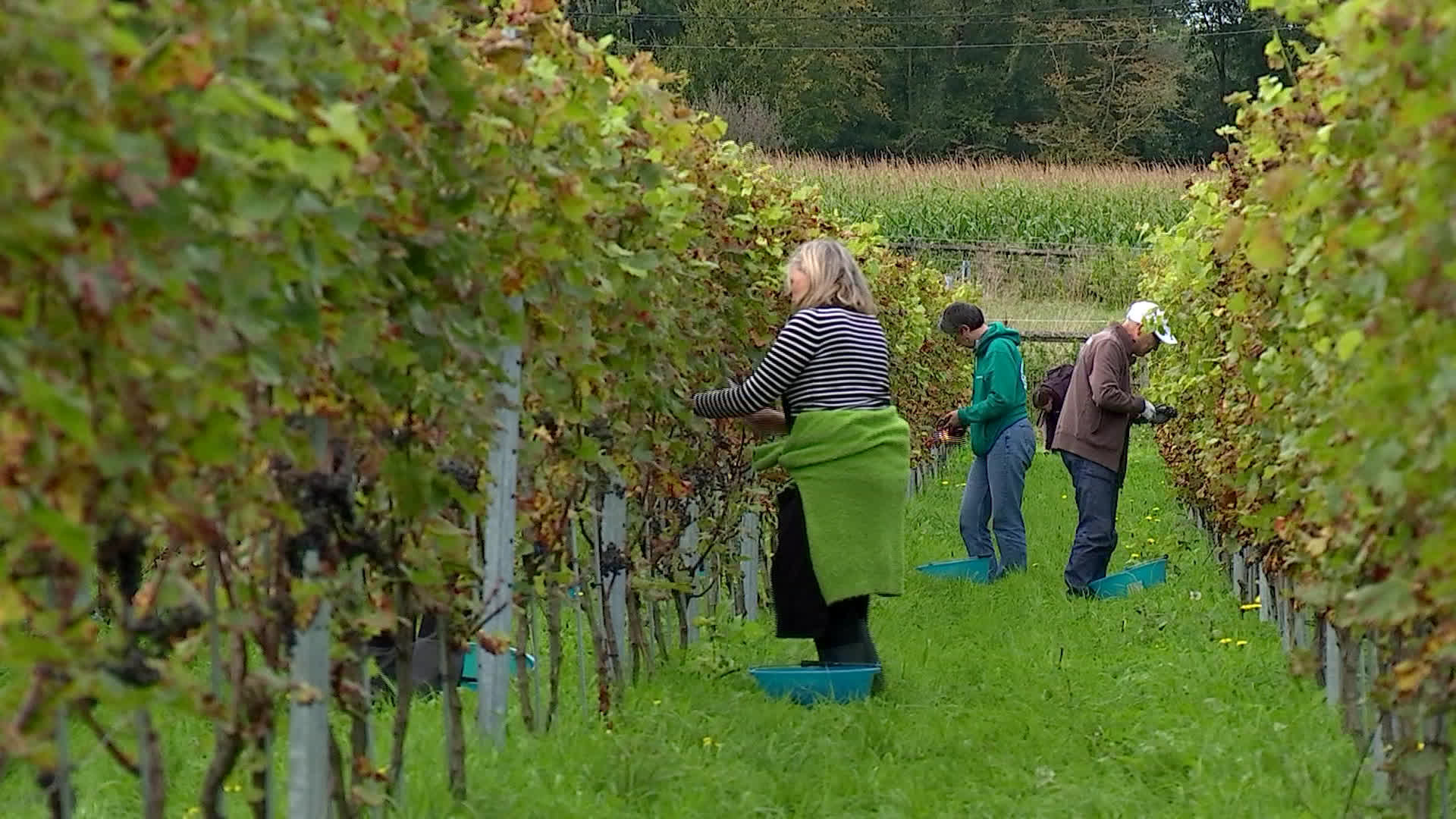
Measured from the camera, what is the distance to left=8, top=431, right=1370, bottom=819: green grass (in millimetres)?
5203

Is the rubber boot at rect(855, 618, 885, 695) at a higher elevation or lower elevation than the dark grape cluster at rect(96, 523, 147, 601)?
lower

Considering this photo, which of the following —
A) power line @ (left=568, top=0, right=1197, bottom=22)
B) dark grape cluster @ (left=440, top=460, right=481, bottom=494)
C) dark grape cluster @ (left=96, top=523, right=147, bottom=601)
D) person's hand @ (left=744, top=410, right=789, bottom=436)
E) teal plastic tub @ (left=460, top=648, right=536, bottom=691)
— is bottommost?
teal plastic tub @ (left=460, top=648, right=536, bottom=691)

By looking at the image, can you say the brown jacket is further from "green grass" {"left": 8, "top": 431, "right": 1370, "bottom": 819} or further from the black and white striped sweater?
the black and white striped sweater

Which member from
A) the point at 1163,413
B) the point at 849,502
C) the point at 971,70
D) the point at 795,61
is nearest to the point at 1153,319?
the point at 1163,413

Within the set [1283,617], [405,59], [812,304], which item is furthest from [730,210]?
[405,59]

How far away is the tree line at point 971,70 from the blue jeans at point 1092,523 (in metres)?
45.1

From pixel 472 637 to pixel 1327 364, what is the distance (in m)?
2.01

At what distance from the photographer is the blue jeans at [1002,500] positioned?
1130 centimetres

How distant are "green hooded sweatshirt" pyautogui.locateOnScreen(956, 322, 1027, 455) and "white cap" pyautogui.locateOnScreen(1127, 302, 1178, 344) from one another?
95 centimetres

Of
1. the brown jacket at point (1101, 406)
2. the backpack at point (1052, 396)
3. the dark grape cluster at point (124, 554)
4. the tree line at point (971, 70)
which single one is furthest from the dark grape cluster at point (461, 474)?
the tree line at point (971, 70)

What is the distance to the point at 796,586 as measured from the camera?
6.92 meters

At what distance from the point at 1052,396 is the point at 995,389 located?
1.50 ft

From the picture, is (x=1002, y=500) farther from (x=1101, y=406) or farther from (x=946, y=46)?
(x=946, y=46)

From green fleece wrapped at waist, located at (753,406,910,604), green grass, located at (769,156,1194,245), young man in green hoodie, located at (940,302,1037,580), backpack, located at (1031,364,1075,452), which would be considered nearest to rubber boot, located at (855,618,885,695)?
green fleece wrapped at waist, located at (753,406,910,604)
